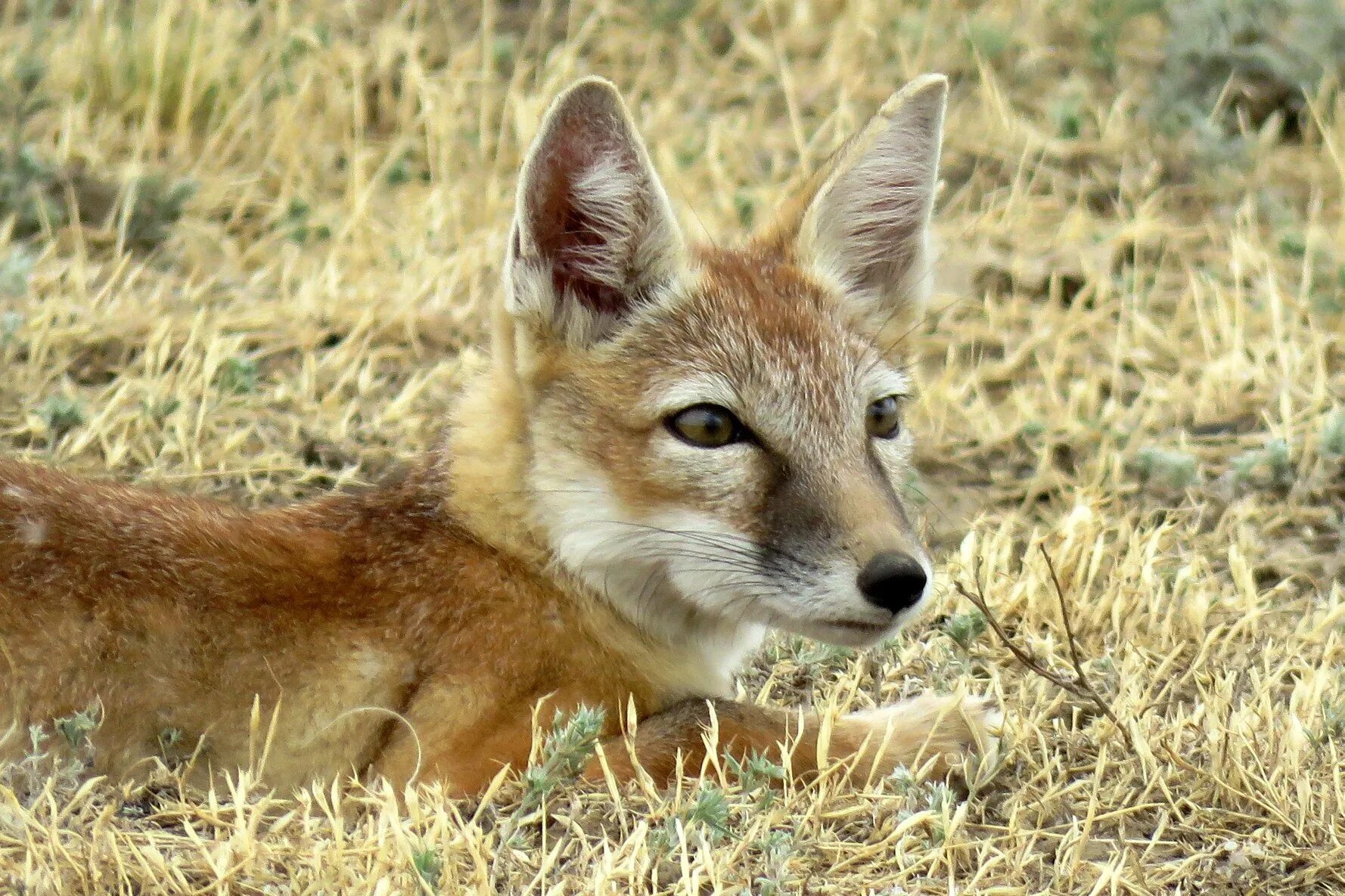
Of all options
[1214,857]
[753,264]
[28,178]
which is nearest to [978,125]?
[753,264]

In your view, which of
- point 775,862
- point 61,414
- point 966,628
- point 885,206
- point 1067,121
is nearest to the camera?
point 775,862

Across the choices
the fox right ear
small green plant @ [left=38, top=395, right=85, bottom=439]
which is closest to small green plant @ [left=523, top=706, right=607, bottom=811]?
the fox right ear

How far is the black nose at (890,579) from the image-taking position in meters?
3.72

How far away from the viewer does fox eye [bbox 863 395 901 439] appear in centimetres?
433

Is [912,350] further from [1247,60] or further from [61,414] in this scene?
[1247,60]

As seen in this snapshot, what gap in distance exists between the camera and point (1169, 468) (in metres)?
5.68

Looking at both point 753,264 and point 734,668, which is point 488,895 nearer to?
point 734,668

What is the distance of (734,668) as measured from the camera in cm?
443

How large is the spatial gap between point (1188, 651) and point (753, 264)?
1.71 m

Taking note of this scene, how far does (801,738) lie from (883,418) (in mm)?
931

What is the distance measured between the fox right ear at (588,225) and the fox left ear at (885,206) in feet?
1.76

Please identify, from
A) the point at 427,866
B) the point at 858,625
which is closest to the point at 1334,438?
the point at 858,625

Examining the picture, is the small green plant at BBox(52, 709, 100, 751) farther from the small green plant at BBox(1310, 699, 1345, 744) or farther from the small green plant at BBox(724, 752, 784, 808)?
the small green plant at BBox(1310, 699, 1345, 744)

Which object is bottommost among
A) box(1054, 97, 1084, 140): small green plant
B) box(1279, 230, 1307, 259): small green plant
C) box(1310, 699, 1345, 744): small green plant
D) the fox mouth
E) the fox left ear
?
box(1310, 699, 1345, 744): small green plant
